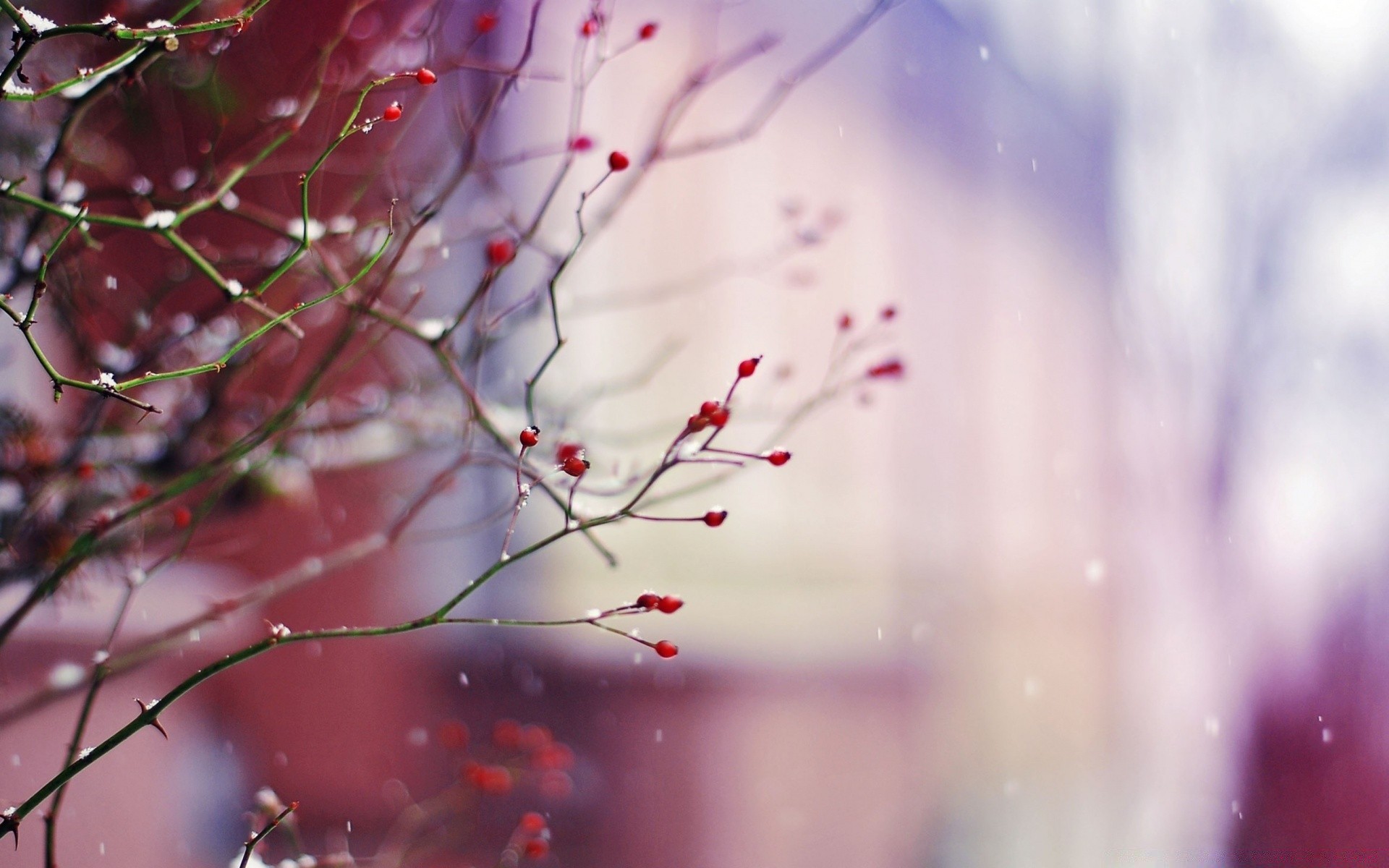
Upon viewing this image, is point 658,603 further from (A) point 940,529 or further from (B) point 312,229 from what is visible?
(A) point 940,529

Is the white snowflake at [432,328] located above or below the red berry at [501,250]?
below

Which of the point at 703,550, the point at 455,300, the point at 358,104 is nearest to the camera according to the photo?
the point at 358,104

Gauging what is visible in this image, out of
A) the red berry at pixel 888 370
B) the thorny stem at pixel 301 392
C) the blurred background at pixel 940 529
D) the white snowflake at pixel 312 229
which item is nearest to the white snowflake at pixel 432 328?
the thorny stem at pixel 301 392

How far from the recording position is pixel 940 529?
4.91 meters

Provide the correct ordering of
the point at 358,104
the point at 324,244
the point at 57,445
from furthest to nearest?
the point at 324,244, the point at 57,445, the point at 358,104

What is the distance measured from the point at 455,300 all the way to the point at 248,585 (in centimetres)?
136

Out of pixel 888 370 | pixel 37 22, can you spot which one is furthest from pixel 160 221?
pixel 888 370

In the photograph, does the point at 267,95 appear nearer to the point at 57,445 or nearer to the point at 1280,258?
the point at 57,445

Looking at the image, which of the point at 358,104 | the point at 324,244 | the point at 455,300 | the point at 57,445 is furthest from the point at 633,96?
the point at 358,104

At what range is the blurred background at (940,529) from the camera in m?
3.59

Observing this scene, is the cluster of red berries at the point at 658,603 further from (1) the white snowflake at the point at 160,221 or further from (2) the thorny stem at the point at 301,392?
(1) the white snowflake at the point at 160,221

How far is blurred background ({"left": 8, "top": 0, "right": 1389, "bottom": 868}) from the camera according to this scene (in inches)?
141

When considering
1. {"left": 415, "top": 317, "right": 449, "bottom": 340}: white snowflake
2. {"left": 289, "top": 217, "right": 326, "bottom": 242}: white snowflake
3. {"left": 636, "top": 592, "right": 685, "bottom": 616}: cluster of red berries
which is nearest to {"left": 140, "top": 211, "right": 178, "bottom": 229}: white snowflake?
{"left": 289, "top": 217, "right": 326, "bottom": 242}: white snowflake

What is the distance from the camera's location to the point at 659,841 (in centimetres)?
426
